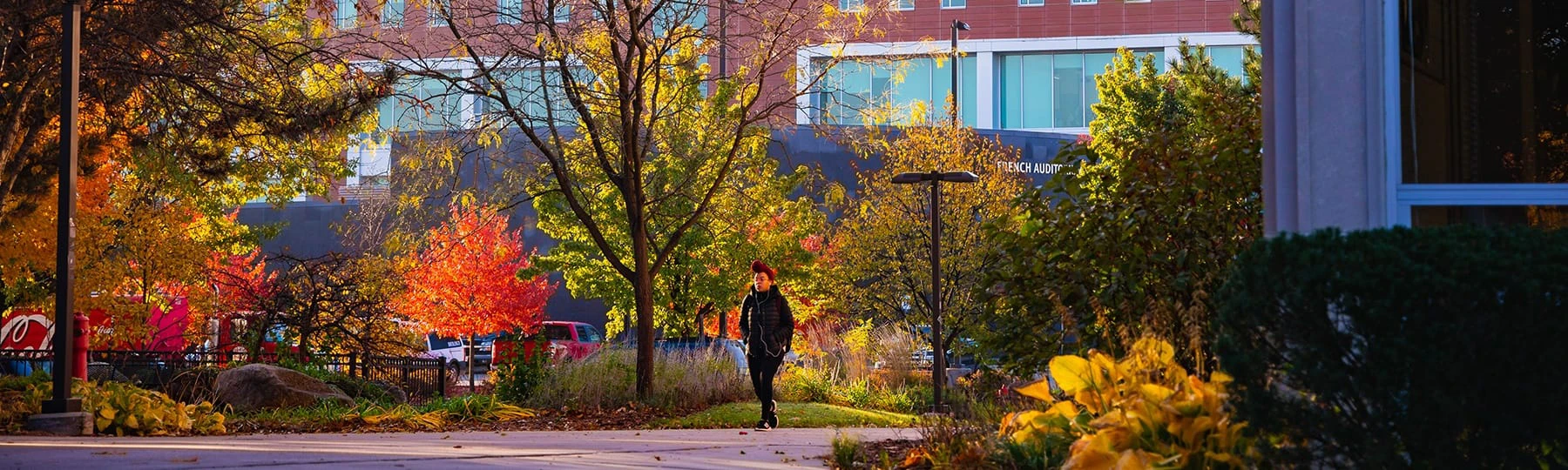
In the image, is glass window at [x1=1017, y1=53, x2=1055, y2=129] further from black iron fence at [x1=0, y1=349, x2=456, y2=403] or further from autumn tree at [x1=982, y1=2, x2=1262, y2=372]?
autumn tree at [x1=982, y1=2, x2=1262, y2=372]

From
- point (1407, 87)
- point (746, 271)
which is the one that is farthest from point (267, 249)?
point (1407, 87)

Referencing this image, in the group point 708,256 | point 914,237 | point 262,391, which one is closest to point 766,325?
point 262,391

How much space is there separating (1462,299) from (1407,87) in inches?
80.6

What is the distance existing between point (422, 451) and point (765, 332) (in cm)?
457

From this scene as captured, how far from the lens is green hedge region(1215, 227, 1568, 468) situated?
434cm

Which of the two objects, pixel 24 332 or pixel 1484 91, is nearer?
pixel 1484 91

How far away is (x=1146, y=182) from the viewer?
1007 centimetres

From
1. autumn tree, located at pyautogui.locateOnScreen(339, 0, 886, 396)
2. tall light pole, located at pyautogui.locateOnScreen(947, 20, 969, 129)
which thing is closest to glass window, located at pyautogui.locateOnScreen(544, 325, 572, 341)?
tall light pole, located at pyautogui.locateOnScreen(947, 20, 969, 129)

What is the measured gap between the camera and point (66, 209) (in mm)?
12664

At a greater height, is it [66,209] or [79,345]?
[66,209]

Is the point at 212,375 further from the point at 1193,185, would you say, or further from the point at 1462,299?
the point at 1462,299

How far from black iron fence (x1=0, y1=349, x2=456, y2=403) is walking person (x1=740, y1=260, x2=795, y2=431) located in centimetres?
697

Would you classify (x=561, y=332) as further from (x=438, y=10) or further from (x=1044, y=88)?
(x=438, y=10)

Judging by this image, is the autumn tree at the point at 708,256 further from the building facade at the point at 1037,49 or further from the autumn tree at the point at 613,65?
the building facade at the point at 1037,49
